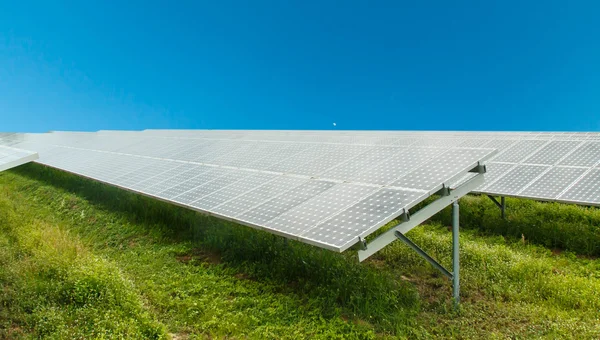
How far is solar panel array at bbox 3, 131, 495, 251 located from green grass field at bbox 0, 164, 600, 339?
4.18 feet

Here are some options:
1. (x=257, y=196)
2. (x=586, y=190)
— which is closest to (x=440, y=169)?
(x=257, y=196)

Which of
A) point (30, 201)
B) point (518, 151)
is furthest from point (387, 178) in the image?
point (30, 201)

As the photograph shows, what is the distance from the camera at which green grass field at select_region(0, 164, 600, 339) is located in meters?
6.65

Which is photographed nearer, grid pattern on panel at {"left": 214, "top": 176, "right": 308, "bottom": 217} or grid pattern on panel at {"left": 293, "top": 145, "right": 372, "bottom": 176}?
grid pattern on panel at {"left": 214, "top": 176, "right": 308, "bottom": 217}

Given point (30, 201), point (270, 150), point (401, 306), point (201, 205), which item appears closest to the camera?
point (401, 306)

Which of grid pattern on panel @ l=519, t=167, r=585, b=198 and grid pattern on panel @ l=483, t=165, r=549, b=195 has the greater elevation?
grid pattern on panel @ l=519, t=167, r=585, b=198

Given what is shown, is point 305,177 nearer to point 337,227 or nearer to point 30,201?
point 337,227

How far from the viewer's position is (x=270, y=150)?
13.5 meters

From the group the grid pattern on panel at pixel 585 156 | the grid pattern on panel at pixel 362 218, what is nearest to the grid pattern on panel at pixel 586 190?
the grid pattern on panel at pixel 585 156

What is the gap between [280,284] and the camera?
827 centimetres

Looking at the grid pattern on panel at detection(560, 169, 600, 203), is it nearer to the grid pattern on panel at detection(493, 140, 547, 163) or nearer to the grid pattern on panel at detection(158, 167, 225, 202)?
the grid pattern on panel at detection(493, 140, 547, 163)

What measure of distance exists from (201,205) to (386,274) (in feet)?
12.6

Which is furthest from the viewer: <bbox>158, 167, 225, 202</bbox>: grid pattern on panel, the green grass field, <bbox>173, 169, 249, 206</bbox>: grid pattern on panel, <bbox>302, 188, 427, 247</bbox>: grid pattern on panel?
<bbox>158, 167, 225, 202</bbox>: grid pattern on panel

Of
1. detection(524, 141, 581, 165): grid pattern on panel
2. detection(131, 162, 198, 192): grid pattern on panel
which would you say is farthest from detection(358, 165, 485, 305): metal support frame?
detection(131, 162, 198, 192): grid pattern on panel
